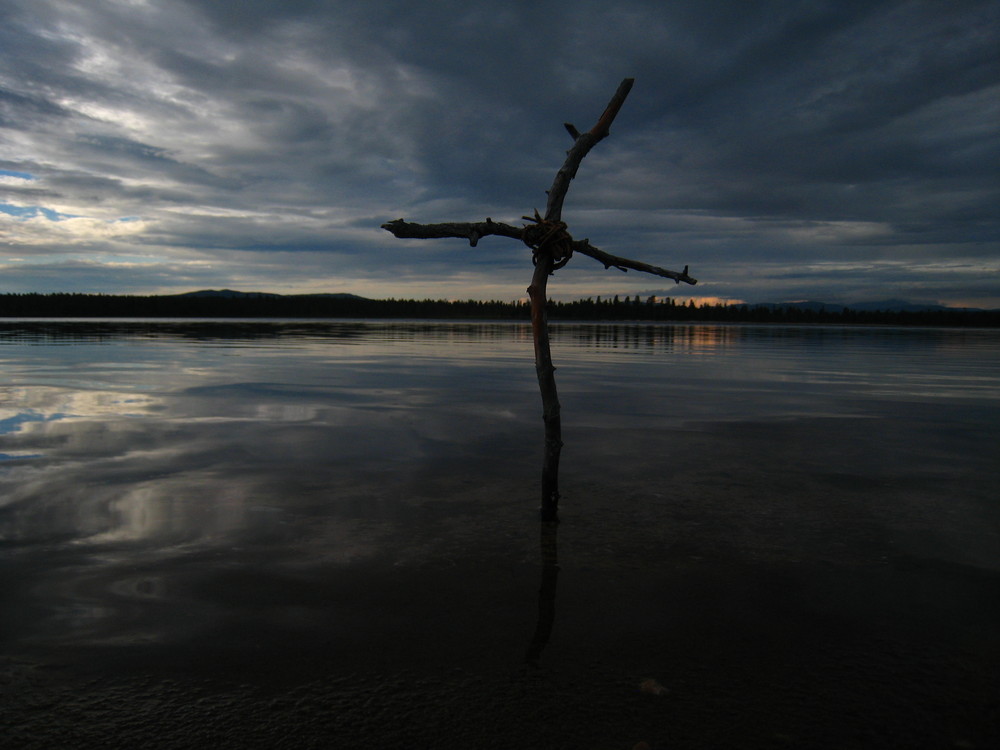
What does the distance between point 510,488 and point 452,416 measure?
5.90 m

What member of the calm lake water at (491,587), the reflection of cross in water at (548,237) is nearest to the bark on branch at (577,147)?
the reflection of cross in water at (548,237)

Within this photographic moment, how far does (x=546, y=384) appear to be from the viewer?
6.91 m

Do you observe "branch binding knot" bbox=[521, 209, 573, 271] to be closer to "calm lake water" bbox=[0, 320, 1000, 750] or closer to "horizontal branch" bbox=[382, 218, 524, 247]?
"horizontal branch" bbox=[382, 218, 524, 247]

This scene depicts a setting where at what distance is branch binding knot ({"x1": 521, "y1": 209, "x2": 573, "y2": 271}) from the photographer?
672 cm

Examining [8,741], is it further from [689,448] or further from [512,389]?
[512,389]

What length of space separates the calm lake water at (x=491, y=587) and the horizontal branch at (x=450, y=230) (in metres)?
3.16

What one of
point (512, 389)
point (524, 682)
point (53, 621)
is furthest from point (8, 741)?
point (512, 389)

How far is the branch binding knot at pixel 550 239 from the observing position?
6719 mm

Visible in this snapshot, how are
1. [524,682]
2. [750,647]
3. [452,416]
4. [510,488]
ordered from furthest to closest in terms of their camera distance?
[452,416] < [510,488] < [750,647] < [524,682]

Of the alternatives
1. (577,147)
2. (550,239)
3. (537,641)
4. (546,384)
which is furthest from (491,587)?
(577,147)

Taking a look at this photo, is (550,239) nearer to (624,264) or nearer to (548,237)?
(548,237)

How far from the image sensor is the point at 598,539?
21.7ft

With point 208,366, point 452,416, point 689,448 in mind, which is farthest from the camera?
point 208,366

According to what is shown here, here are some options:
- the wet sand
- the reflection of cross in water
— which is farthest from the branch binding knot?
the wet sand
